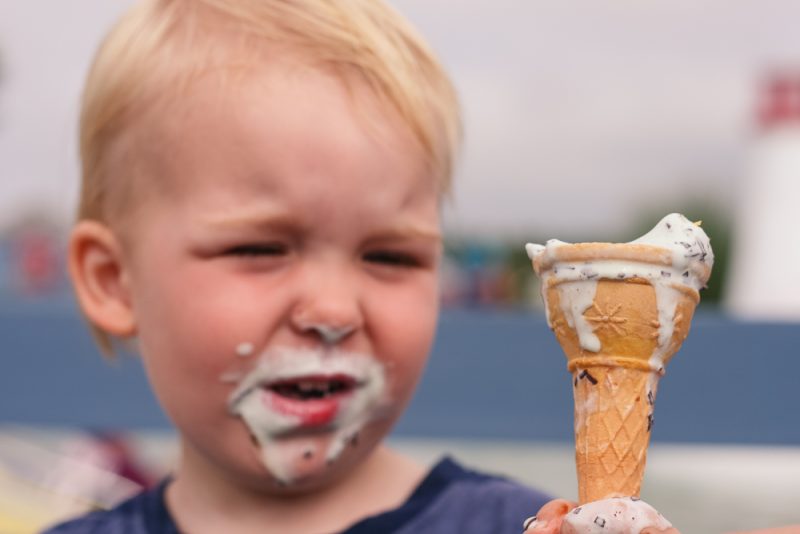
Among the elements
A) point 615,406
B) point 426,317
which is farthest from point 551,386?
point 615,406

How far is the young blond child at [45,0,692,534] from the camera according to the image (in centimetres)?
131

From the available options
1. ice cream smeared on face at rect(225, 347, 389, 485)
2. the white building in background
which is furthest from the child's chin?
the white building in background

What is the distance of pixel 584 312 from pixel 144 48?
85cm

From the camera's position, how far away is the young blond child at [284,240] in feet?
4.30

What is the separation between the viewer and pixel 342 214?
131 centimetres

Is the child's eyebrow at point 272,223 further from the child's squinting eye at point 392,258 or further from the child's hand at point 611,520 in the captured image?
the child's hand at point 611,520

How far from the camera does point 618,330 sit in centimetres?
93

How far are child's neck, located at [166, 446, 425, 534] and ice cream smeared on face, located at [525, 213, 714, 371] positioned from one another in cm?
66

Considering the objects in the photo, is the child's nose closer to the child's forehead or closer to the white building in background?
the child's forehead

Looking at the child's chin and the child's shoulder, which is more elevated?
the child's chin

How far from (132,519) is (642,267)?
1064 mm

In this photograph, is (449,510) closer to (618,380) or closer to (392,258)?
(392,258)

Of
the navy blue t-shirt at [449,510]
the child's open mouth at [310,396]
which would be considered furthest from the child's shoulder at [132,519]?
the child's open mouth at [310,396]

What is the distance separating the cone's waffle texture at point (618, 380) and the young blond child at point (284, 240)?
0.44 metres
